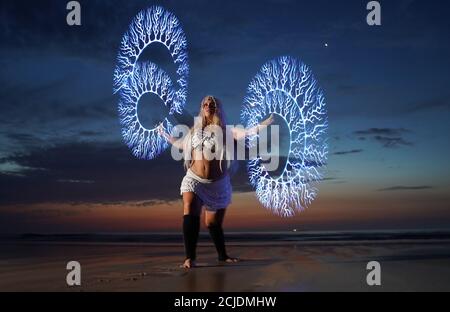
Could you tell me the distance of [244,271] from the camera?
708 centimetres

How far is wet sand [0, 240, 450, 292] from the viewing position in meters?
5.94

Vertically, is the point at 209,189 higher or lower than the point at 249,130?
lower

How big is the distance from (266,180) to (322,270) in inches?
80.5

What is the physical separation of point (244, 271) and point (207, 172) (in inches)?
66.5

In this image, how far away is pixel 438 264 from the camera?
7.61 meters

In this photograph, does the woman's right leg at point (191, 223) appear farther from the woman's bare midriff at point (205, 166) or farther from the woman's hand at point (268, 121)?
the woman's hand at point (268, 121)

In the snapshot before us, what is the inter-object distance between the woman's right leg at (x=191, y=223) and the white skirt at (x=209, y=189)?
0.08m

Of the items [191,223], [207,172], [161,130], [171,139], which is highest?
[161,130]

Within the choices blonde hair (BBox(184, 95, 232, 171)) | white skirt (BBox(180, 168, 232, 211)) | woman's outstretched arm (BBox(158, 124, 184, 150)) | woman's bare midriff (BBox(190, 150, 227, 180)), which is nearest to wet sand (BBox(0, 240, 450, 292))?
white skirt (BBox(180, 168, 232, 211))

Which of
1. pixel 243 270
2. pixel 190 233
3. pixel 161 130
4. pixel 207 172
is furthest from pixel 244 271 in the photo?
pixel 161 130

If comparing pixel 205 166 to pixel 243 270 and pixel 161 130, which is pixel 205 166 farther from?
pixel 243 270
